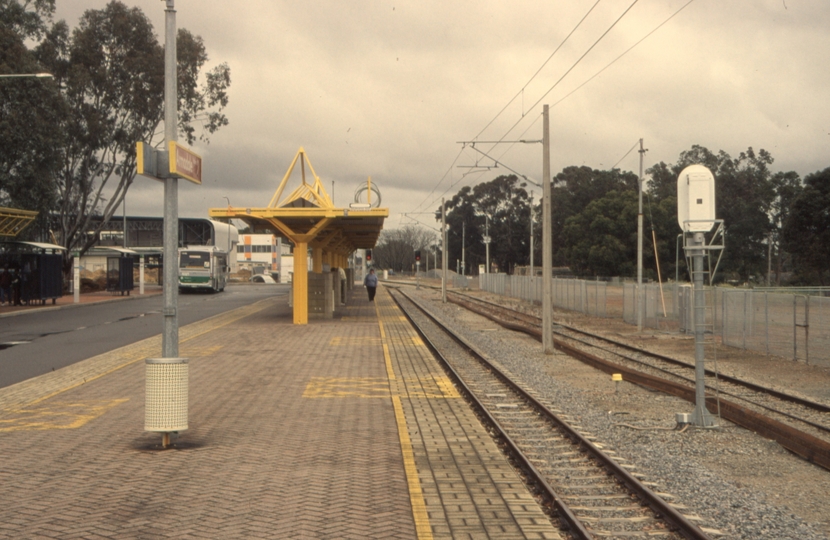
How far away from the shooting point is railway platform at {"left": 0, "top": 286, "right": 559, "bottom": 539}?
643 centimetres

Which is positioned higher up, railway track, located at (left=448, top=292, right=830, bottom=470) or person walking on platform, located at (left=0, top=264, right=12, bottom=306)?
person walking on platform, located at (left=0, top=264, right=12, bottom=306)

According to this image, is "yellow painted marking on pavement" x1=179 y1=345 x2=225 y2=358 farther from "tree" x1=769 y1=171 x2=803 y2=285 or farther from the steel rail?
"tree" x1=769 y1=171 x2=803 y2=285

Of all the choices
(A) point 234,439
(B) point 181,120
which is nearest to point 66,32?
(B) point 181,120

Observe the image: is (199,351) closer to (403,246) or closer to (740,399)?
(740,399)

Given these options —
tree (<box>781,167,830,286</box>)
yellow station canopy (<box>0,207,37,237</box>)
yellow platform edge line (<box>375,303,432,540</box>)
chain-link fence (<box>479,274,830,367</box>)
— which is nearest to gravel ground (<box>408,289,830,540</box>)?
chain-link fence (<box>479,274,830,367</box>)

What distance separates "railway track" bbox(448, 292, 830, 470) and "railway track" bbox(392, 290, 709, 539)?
6.98 feet

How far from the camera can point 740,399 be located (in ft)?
45.5

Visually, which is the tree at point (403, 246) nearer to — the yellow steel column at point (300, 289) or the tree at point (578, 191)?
the tree at point (578, 191)

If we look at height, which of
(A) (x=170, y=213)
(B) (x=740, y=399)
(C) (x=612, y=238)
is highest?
(C) (x=612, y=238)

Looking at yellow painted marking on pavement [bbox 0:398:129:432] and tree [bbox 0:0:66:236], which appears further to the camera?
tree [bbox 0:0:66:236]

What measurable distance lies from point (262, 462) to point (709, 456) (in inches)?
184

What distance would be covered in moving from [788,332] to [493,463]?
14467mm

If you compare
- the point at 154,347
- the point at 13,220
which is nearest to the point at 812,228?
the point at 13,220

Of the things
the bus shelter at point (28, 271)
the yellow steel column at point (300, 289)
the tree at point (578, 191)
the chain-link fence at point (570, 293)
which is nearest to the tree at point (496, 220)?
the tree at point (578, 191)
